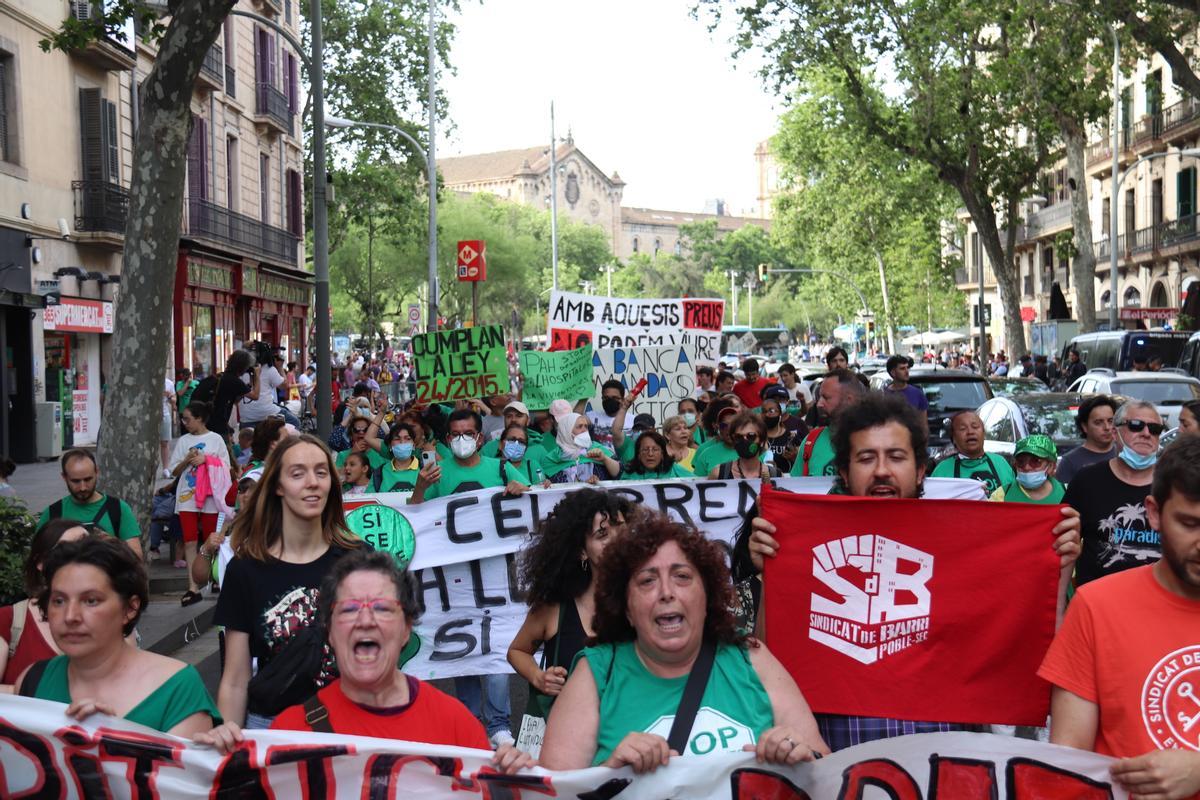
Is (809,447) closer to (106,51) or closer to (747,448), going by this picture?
(747,448)

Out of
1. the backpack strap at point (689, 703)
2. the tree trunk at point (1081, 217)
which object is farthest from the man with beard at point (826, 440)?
the tree trunk at point (1081, 217)

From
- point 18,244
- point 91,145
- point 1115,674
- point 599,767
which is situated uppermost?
point 91,145

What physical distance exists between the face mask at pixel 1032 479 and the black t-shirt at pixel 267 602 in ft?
12.8

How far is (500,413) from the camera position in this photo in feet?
48.2

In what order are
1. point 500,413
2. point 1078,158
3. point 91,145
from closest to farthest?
point 500,413
point 91,145
point 1078,158

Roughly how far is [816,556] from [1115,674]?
4.12 feet

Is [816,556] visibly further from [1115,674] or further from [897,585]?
[1115,674]

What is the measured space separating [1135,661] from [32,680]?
2.90m

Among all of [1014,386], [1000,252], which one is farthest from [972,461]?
[1000,252]

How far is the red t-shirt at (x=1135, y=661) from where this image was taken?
3.40 metres

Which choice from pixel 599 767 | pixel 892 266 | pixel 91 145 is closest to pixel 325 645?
pixel 599 767

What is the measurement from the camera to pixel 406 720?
152 inches

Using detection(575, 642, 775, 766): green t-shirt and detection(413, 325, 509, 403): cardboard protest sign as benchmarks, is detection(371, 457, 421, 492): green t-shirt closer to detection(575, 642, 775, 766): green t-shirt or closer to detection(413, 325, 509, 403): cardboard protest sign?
detection(413, 325, 509, 403): cardboard protest sign

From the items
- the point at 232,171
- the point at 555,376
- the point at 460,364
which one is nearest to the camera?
the point at 460,364
